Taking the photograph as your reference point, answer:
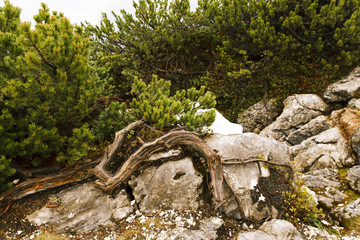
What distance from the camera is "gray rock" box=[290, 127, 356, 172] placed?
6.18m

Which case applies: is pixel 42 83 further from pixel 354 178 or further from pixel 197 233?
pixel 354 178

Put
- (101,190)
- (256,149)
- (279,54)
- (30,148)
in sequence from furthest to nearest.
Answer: (279,54) < (256,149) < (101,190) < (30,148)

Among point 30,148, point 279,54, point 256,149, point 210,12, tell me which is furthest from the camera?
point 279,54

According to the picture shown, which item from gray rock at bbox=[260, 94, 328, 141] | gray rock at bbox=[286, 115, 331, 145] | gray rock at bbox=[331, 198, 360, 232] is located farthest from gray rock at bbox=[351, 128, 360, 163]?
gray rock at bbox=[260, 94, 328, 141]

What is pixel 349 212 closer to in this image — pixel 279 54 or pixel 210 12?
pixel 279 54

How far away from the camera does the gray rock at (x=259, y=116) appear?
9602mm

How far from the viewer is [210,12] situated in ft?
27.2

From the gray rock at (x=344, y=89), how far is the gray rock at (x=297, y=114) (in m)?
0.40

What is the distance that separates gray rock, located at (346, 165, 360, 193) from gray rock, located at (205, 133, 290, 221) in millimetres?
1783

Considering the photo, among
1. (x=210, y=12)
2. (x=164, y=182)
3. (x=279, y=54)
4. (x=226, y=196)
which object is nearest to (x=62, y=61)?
(x=164, y=182)

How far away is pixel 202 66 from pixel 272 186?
→ 305 inches

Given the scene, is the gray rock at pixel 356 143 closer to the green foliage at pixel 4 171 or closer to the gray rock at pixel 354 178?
the gray rock at pixel 354 178

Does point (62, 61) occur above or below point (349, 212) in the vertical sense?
above

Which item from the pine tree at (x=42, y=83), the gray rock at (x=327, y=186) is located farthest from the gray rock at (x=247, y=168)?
the pine tree at (x=42, y=83)
